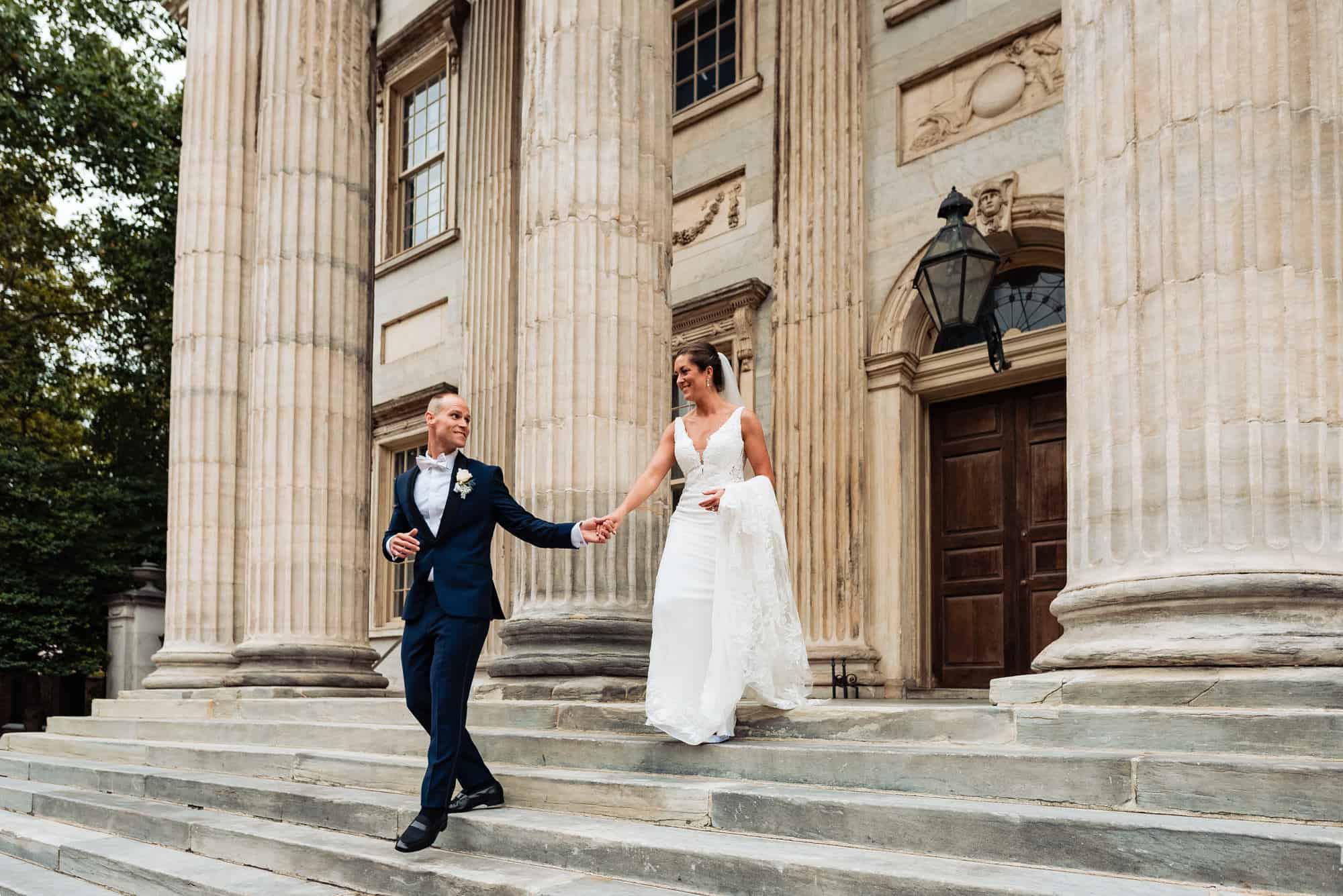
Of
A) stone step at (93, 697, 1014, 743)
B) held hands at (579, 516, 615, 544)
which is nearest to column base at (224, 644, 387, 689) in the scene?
stone step at (93, 697, 1014, 743)

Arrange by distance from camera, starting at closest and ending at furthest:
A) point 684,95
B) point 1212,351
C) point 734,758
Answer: point 1212,351 → point 734,758 → point 684,95

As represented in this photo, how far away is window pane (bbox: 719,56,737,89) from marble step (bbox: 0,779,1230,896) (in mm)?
9400

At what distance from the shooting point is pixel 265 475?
1126 centimetres

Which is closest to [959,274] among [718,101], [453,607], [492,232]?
[453,607]

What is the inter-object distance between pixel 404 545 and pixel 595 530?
957 millimetres

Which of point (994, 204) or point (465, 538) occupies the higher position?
point (994, 204)

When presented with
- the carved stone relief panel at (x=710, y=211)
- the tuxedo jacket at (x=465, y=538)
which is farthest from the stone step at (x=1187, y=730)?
the carved stone relief panel at (x=710, y=211)

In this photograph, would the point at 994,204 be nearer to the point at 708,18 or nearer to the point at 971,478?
the point at 971,478

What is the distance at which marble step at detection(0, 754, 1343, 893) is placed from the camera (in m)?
3.75

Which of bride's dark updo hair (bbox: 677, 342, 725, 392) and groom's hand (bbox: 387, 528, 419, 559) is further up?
bride's dark updo hair (bbox: 677, 342, 725, 392)

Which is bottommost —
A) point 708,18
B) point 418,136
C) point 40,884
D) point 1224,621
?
point 40,884

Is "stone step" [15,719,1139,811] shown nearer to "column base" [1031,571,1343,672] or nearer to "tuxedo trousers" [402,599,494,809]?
"column base" [1031,571,1343,672]

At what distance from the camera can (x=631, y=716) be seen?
699cm

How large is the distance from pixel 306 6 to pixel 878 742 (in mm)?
9376
